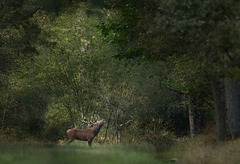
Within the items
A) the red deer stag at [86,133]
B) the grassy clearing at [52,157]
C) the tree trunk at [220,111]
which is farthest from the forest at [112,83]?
the grassy clearing at [52,157]

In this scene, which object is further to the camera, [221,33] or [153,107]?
[153,107]

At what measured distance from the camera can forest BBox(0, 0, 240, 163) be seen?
46.2 feet

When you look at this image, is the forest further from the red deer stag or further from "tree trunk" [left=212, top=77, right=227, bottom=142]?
the red deer stag

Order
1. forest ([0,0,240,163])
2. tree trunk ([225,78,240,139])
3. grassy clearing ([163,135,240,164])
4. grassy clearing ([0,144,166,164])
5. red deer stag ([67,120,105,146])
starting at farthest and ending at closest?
red deer stag ([67,120,105,146]) → tree trunk ([225,78,240,139]) → forest ([0,0,240,163]) → grassy clearing ([163,135,240,164]) → grassy clearing ([0,144,166,164])

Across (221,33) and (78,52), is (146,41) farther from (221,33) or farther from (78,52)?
(78,52)

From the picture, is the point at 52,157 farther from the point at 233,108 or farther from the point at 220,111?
the point at 233,108

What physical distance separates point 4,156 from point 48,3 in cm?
556

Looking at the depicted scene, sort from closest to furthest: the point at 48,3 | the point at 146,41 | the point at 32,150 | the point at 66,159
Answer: the point at 66,159 → the point at 32,150 → the point at 48,3 → the point at 146,41

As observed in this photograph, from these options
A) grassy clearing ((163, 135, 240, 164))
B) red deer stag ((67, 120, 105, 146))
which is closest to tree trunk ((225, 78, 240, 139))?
grassy clearing ((163, 135, 240, 164))

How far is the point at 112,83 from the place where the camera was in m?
24.4

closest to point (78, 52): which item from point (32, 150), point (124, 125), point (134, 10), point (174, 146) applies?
point (124, 125)

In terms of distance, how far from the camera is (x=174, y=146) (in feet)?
55.7

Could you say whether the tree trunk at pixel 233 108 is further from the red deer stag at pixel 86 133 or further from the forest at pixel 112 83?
the red deer stag at pixel 86 133

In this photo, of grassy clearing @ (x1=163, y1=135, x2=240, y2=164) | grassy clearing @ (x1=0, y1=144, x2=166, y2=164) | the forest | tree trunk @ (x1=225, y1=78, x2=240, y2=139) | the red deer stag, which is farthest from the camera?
the red deer stag
